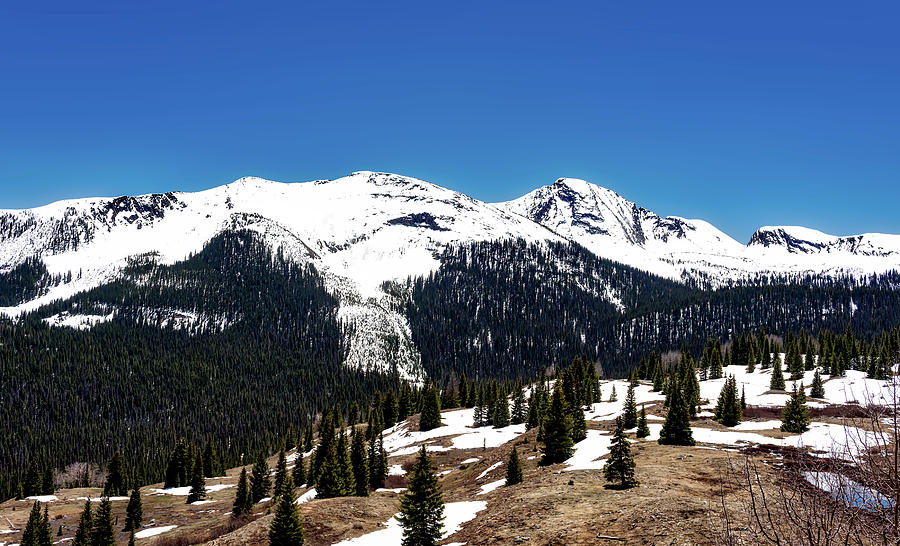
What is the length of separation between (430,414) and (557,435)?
167 ft

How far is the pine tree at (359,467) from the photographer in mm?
58906

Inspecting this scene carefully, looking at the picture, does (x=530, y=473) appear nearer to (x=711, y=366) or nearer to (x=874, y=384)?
(x=874, y=384)

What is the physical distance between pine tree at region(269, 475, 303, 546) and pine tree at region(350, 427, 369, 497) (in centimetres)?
2368

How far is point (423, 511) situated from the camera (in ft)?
103

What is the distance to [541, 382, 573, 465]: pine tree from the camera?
169ft

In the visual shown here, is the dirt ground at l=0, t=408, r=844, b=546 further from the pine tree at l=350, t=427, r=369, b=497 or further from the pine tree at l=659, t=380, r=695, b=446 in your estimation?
the pine tree at l=350, t=427, r=369, b=497

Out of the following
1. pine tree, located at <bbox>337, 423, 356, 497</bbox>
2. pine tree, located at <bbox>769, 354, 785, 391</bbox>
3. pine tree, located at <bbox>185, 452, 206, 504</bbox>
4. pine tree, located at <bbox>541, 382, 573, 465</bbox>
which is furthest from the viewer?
pine tree, located at <bbox>769, 354, 785, 391</bbox>

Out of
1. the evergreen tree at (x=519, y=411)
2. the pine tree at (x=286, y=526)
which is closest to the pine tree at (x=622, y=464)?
the pine tree at (x=286, y=526)

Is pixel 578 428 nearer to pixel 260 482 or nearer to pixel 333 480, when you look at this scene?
pixel 333 480

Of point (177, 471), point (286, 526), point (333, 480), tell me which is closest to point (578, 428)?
point (333, 480)

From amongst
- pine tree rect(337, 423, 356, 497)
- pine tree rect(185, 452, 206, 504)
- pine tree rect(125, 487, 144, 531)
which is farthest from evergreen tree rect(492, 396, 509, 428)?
pine tree rect(125, 487, 144, 531)

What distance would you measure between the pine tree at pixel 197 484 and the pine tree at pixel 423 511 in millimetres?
63492

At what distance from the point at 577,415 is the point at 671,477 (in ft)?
91.1

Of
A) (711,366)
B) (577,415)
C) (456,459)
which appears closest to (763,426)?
(577,415)
